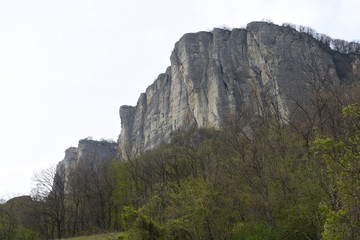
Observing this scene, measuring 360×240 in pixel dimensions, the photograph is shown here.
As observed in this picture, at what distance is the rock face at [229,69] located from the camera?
2440 inches

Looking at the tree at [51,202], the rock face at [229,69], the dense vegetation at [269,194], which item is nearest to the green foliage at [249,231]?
the dense vegetation at [269,194]

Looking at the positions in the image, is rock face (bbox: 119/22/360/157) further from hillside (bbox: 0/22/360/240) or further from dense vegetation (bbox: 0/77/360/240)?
dense vegetation (bbox: 0/77/360/240)

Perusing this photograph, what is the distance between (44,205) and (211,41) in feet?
180

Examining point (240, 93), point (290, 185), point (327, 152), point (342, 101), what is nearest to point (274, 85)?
point (240, 93)

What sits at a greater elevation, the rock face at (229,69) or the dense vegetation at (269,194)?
the rock face at (229,69)

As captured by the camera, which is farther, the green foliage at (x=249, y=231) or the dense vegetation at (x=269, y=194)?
the green foliage at (x=249, y=231)

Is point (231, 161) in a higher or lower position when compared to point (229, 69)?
lower

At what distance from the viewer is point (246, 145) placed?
63.9 feet

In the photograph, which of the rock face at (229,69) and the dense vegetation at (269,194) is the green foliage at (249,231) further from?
the rock face at (229,69)

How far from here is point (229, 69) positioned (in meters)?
68.0

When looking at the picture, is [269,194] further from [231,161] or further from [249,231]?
[231,161]

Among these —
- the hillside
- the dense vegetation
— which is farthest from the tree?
the dense vegetation

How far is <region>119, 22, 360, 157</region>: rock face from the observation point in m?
62.0

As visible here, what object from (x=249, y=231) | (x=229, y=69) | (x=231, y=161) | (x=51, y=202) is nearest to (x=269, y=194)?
(x=249, y=231)
